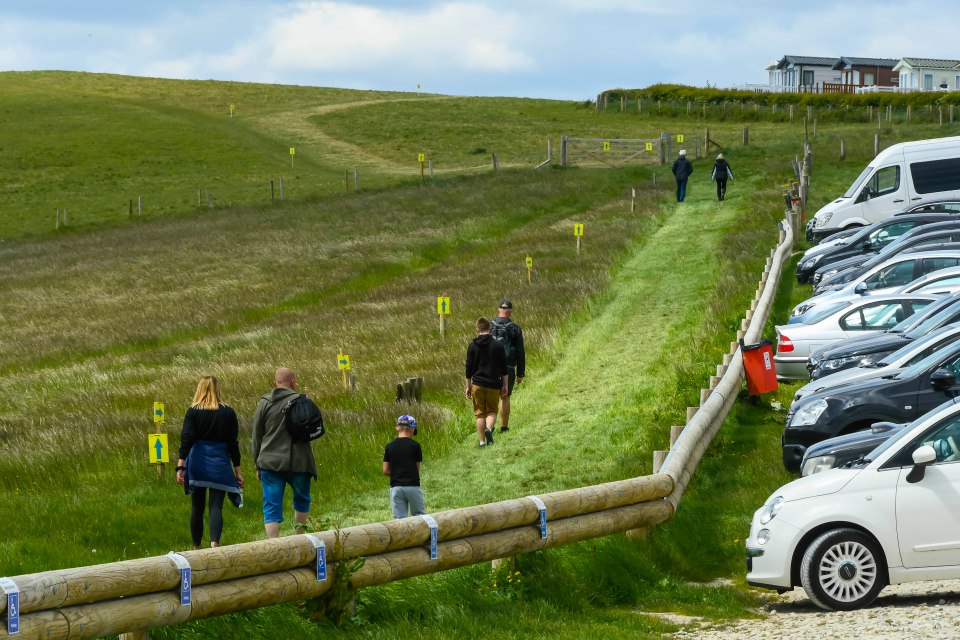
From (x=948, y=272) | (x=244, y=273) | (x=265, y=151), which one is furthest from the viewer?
(x=265, y=151)

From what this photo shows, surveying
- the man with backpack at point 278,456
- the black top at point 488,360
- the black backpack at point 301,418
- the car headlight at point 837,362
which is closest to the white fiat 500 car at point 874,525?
the black backpack at point 301,418

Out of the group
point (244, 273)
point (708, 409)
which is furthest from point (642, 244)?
point (708, 409)

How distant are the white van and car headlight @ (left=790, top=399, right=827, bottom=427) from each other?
18.6 meters

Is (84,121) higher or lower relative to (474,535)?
higher

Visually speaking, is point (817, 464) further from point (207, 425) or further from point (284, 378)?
point (207, 425)

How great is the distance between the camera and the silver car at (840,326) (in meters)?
18.0

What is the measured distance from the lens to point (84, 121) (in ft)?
285

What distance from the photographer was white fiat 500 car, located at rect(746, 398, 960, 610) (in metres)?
8.88

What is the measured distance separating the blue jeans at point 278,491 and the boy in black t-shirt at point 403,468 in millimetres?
752

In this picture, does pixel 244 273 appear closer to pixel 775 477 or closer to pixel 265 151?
pixel 775 477

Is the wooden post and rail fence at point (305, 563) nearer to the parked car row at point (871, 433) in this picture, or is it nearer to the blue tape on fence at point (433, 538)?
the blue tape on fence at point (433, 538)

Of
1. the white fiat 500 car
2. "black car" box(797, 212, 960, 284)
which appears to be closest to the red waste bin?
the white fiat 500 car

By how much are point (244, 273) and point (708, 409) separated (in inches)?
987

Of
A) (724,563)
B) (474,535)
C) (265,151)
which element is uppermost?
(265,151)
